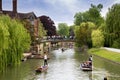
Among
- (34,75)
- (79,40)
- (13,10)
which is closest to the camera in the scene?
(34,75)

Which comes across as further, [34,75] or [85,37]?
[85,37]

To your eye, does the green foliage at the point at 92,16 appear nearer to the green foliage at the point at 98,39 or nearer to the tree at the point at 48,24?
the tree at the point at 48,24

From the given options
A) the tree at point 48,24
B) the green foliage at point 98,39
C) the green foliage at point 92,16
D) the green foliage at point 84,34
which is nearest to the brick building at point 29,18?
the green foliage at point 84,34

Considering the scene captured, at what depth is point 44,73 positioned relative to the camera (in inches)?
1821

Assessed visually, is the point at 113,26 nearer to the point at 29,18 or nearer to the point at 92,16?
the point at 29,18

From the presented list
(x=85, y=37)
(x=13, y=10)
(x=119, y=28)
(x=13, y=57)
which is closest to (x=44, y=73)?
(x=13, y=57)

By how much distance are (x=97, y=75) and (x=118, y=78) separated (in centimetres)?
364

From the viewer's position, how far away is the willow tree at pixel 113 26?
81625 mm

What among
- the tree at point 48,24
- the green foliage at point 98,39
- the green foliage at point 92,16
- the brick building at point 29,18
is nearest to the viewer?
the brick building at point 29,18

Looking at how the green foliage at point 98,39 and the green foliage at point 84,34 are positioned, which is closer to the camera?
the green foliage at point 98,39

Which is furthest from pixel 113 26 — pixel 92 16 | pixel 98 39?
pixel 92 16

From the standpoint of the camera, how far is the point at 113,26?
8250 cm

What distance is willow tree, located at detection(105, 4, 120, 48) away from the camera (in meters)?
81.6

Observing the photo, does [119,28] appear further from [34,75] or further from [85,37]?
[34,75]
